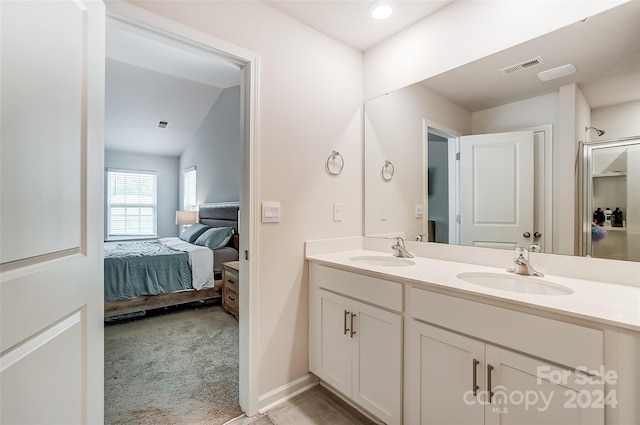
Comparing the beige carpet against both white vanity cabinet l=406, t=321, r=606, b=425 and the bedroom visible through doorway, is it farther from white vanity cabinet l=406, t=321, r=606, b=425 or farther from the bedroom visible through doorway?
white vanity cabinet l=406, t=321, r=606, b=425

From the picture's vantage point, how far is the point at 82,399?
932mm

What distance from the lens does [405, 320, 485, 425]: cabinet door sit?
3.77ft

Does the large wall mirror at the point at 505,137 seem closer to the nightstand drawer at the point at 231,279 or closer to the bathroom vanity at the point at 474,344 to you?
the bathroom vanity at the point at 474,344

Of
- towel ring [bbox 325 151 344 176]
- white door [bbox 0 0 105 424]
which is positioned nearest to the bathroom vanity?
towel ring [bbox 325 151 344 176]

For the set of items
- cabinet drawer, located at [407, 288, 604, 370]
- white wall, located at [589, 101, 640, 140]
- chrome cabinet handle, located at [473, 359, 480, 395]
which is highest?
white wall, located at [589, 101, 640, 140]

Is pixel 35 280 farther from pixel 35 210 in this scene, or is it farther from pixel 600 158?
pixel 600 158

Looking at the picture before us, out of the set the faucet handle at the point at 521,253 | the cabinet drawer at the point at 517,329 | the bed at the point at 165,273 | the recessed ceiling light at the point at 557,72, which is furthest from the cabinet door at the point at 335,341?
the bed at the point at 165,273

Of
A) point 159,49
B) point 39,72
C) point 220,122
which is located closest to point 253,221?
point 39,72

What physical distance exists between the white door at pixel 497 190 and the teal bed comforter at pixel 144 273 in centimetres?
309

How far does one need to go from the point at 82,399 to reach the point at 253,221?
3.37ft

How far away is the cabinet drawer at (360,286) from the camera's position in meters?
1.44

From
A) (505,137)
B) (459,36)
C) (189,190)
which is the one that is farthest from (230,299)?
(189,190)

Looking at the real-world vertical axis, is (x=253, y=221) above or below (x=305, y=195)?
below

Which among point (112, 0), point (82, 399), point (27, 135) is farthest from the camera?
point (112, 0)
